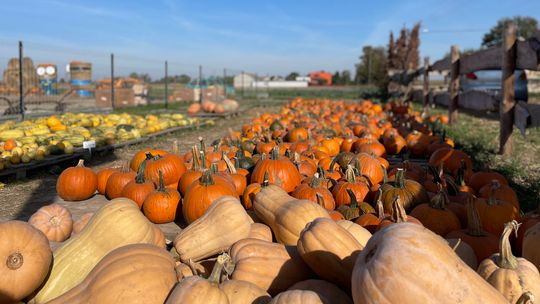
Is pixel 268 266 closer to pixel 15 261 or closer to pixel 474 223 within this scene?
pixel 15 261

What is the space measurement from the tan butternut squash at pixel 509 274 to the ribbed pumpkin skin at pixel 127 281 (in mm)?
1249

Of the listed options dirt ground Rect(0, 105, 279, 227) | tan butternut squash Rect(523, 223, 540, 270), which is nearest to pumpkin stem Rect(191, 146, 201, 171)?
dirt ground Rect(0, 105, 279, 227)

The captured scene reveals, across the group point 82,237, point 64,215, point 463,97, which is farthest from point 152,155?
point 463,97

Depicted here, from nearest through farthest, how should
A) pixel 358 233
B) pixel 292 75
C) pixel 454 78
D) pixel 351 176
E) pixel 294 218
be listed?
pixel 358 233, pixel 294 218, pixel 351 176, pixel 454 78, pixel 292 75

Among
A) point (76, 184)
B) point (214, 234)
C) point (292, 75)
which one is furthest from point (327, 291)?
point (292, 75)

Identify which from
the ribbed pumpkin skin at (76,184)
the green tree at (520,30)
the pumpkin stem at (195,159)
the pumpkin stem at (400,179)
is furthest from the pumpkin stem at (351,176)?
the green tree at (520,30)

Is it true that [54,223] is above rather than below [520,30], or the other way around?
below

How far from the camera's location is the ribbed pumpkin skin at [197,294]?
5.01 ft

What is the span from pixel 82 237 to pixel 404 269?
164cm

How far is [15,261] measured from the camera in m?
1.82

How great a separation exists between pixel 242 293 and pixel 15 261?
961 millimetres

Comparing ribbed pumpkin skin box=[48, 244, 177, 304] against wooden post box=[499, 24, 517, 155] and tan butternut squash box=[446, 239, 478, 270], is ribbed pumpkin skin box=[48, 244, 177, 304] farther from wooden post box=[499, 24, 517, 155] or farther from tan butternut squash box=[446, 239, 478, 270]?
wooden post box=[499, 24, 517, 155]

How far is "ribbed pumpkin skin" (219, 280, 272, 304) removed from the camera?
65.0 inches

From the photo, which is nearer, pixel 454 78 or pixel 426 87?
pixel 454 78
